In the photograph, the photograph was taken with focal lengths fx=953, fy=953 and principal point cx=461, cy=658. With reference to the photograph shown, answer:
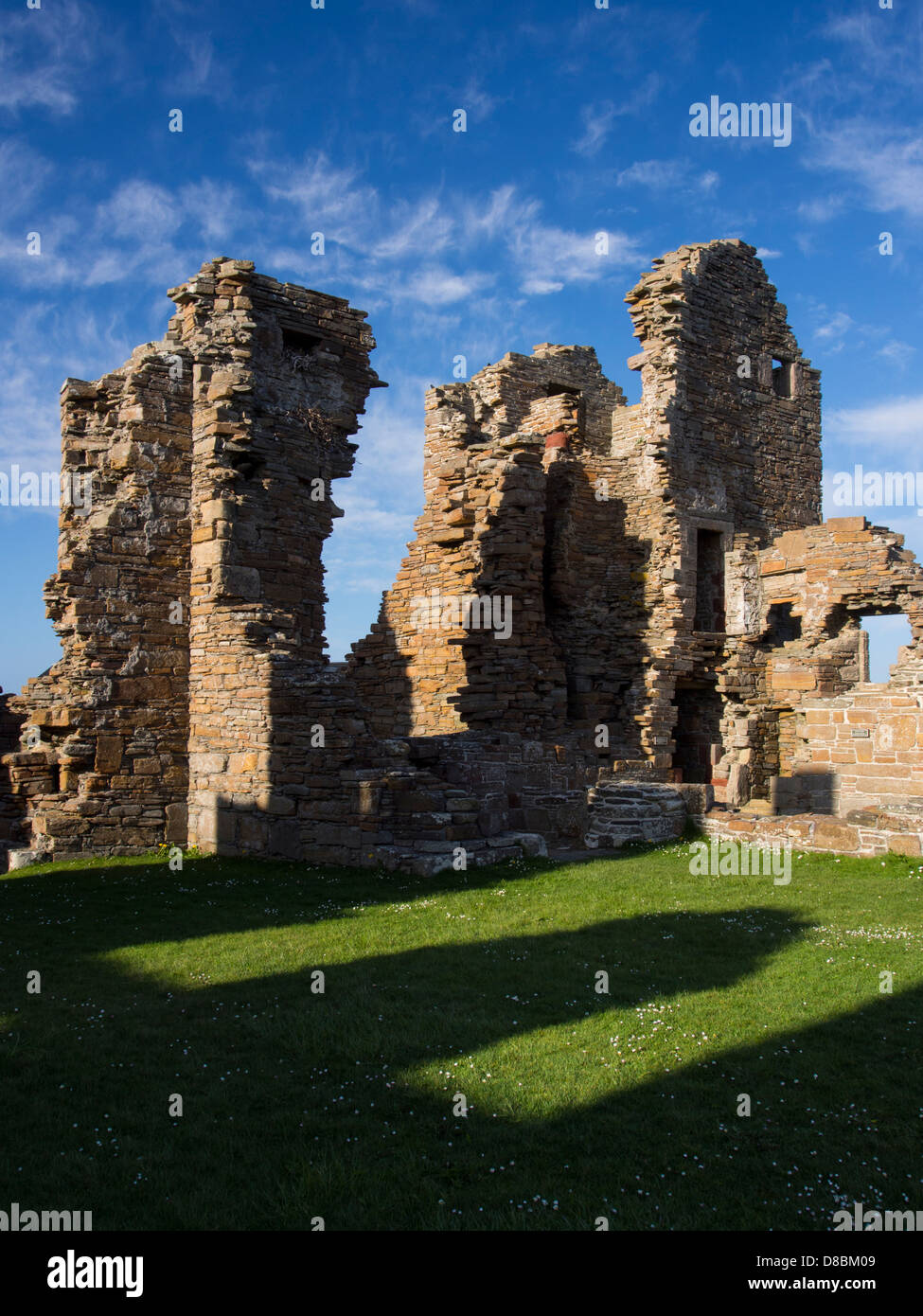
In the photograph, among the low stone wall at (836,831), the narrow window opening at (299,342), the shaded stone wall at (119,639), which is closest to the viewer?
the low stone wall at (836,831)

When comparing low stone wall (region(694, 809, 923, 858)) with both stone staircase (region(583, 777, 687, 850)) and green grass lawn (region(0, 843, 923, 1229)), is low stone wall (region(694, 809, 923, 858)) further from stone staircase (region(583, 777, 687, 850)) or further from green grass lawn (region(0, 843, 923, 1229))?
green grass lawn (region(0, 843, 923, 1229))

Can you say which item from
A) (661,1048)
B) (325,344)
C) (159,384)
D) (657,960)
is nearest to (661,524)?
(325,344)

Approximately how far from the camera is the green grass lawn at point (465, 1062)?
14.7ft

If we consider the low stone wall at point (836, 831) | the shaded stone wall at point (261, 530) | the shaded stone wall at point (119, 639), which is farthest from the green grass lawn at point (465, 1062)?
the shaded stone wall at point (119, 639)

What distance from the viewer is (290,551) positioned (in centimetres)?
1567

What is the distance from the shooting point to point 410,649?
19.5 meters

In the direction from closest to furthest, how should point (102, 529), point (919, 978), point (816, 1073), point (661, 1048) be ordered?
1. point (816, 1073)
2. point (661, 1048)
3. point (919, 978)
4. point (102, 529)

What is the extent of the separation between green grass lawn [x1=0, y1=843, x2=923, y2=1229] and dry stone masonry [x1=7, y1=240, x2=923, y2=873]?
11.1ft

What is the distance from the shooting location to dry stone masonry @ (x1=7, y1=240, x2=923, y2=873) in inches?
537

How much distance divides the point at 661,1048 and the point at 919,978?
2.74m

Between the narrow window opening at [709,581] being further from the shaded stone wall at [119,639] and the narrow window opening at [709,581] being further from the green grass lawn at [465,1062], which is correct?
the green grass lawn at [465,1062]

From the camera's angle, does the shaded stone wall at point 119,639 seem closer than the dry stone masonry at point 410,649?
No

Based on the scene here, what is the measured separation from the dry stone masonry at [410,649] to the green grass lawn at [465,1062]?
3398 millimetres

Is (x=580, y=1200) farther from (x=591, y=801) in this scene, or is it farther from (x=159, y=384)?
Result: (x=159, y=384)
